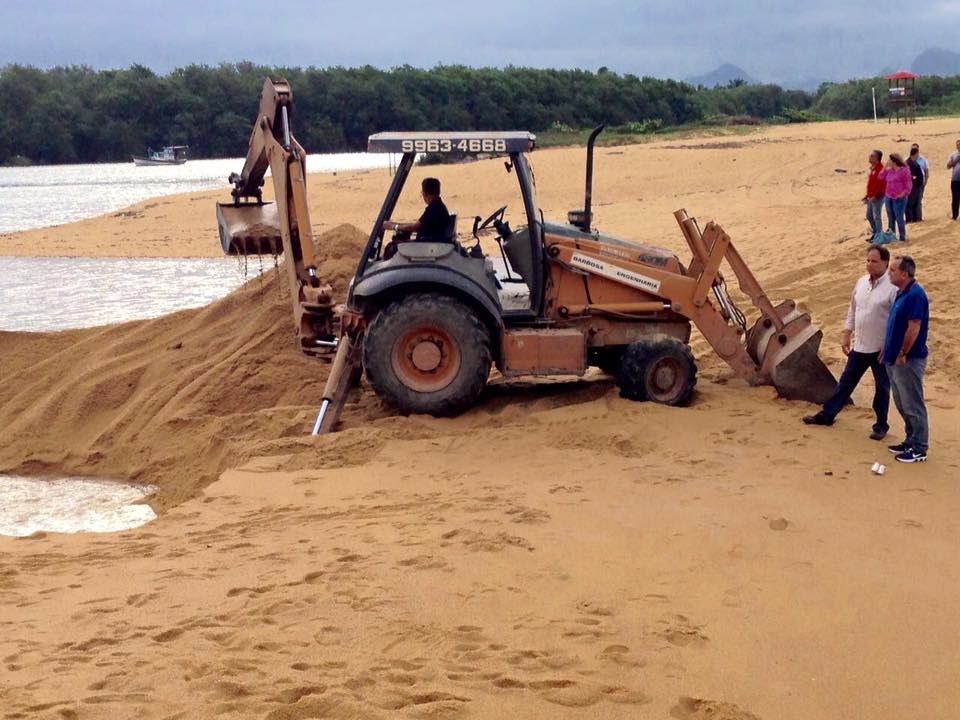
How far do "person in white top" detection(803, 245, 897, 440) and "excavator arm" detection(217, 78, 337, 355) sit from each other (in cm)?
410

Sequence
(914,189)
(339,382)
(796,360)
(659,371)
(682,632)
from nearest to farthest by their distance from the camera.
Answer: (682,632)
(339,382)
(659,371)
(796,360)
(914,189)

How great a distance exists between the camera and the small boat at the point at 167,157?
199 feet

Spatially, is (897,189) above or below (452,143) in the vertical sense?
below

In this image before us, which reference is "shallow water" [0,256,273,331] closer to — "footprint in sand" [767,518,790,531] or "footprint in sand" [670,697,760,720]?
"footprint in sand" [767,518,790,531]

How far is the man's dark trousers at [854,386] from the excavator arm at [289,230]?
412 centimetres

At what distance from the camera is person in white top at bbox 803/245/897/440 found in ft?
28.0

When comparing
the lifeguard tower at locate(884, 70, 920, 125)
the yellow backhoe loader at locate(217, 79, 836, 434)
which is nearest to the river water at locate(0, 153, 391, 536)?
the yellow backhoe loader at locate(217, 79, 836, 434)

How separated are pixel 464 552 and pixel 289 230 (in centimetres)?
486

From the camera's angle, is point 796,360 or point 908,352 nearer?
point 908,352

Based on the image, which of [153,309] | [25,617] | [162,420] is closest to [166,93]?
[153,309]

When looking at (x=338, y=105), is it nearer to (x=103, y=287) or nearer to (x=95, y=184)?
(x=95, y=184)

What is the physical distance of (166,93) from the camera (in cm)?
6806

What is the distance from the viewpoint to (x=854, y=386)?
28.8 ft

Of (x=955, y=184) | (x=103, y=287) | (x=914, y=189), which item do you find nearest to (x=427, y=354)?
(x=955, y=184)
